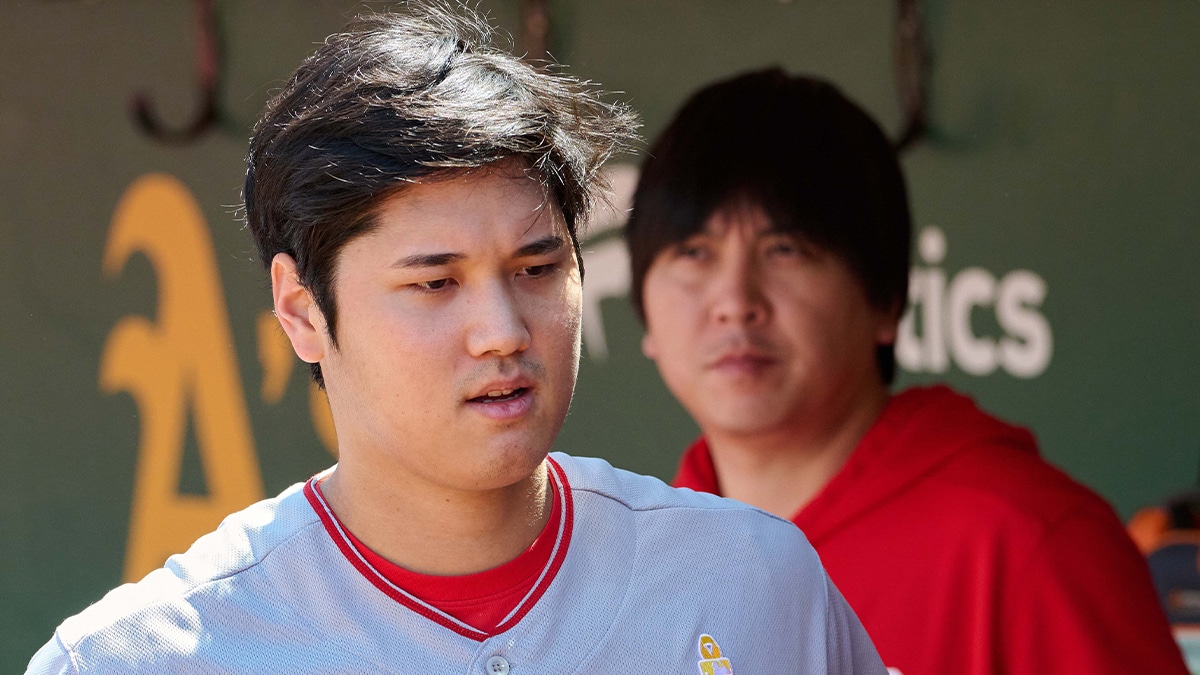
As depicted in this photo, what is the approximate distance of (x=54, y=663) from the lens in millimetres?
1145

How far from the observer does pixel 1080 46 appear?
9.64ft

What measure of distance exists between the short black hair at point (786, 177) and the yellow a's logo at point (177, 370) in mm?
1465

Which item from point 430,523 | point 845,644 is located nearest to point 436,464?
point 430,523

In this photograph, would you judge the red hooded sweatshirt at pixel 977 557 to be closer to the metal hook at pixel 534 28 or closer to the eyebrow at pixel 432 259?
the eyebrow at pixel 432 259

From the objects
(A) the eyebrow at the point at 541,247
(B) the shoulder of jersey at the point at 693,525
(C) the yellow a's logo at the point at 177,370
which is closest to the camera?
(A) the eyebrow at the point at 541,247

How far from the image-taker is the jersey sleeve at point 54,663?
1139mm

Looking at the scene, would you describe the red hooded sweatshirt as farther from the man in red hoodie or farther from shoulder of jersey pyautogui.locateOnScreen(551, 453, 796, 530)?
shoulder of jersey pyautogui.locateOnScreen(551, 453, 796, 530)

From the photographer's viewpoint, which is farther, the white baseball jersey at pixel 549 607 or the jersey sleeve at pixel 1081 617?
the jersey sleeve at pixel 1081 617

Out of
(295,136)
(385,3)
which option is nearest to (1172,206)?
(385,3)

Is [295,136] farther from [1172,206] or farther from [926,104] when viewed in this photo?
[1172,206]

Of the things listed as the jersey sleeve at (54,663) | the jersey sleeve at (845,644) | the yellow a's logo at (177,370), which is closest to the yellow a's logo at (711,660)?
the jersey sleeve at (845,644)

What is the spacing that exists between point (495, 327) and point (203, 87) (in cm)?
233

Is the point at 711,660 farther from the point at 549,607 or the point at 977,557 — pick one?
the point at 977,557

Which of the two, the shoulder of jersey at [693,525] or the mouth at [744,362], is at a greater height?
the mouth at [744,362]
